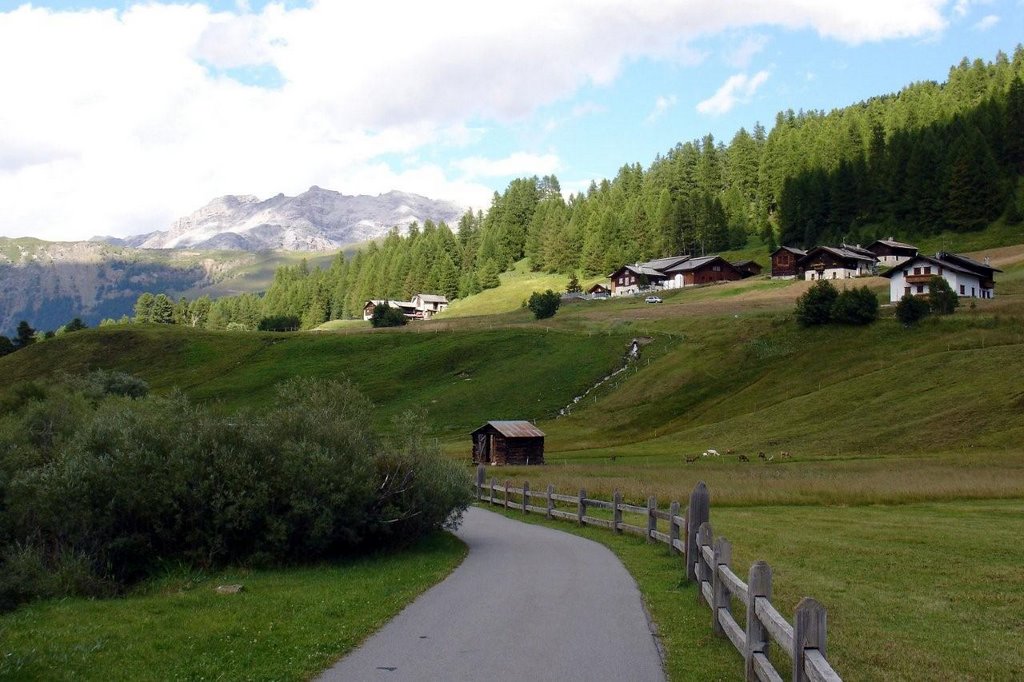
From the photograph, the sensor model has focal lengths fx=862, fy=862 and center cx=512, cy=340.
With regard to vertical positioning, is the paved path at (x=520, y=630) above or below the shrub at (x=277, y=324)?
below

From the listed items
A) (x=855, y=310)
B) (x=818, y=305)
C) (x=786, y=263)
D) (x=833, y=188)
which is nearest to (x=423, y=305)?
(x=786, y=263)

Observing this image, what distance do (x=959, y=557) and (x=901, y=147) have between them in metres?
146

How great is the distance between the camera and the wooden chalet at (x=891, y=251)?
133625mm

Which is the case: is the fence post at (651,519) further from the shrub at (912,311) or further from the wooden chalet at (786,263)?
the wooden chalet at (786,263)

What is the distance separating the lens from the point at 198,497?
66.5ft

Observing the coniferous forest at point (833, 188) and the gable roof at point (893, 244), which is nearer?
the gable roof at point (893, 244)

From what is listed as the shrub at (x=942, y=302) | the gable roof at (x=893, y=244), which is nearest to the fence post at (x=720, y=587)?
the shrub at (x=942, y=302)

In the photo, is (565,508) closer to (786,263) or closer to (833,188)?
(786,263)

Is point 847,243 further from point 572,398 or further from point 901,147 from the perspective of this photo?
point 572,398

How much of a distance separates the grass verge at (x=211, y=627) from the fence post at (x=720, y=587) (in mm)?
5255

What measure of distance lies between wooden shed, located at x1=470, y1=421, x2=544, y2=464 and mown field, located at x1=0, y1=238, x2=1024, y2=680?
191cm

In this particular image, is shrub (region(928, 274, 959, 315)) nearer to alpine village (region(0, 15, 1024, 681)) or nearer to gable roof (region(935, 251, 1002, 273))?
alpine village (region(0, 15, 1024, 681))

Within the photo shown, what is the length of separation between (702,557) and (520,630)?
12.0 feet

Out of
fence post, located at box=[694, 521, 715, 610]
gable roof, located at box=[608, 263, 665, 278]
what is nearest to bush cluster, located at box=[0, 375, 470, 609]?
fence post, located at box=[694, 521, 715, 610]
